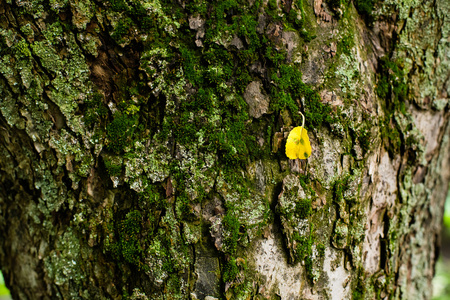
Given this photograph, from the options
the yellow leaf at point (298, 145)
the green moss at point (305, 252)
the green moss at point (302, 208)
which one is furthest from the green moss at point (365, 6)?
the green moss at point (305, 252)

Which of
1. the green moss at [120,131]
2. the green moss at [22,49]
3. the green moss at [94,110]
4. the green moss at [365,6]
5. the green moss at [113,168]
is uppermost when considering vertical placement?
the green moss at [365,6]

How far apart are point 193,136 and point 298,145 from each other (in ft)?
1.30

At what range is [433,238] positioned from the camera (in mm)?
1820

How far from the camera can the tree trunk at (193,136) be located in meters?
1.18

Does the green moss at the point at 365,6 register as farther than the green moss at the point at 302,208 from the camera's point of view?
Yes

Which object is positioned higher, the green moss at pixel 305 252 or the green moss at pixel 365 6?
the green moss at pixel 365 6

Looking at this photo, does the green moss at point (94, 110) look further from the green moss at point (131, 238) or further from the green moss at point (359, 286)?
the green moss at point (359, 286)

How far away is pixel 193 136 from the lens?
3.89 ft

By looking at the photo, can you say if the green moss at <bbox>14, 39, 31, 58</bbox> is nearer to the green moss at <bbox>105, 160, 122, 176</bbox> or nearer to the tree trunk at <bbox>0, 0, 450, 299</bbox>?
the tree trunk at <bbox>0, 0, 450, 299</bbox>

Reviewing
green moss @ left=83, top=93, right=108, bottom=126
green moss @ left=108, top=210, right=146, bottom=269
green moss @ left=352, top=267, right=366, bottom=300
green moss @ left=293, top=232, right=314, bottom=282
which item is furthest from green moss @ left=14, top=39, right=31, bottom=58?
green moss @ left=352, top=267, right=366, bottom=300

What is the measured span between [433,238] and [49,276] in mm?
2043

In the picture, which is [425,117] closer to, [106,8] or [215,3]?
[215,3]

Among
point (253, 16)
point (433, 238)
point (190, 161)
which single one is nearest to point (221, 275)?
point (190, 161)

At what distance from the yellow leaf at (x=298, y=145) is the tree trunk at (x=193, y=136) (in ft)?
0.16
